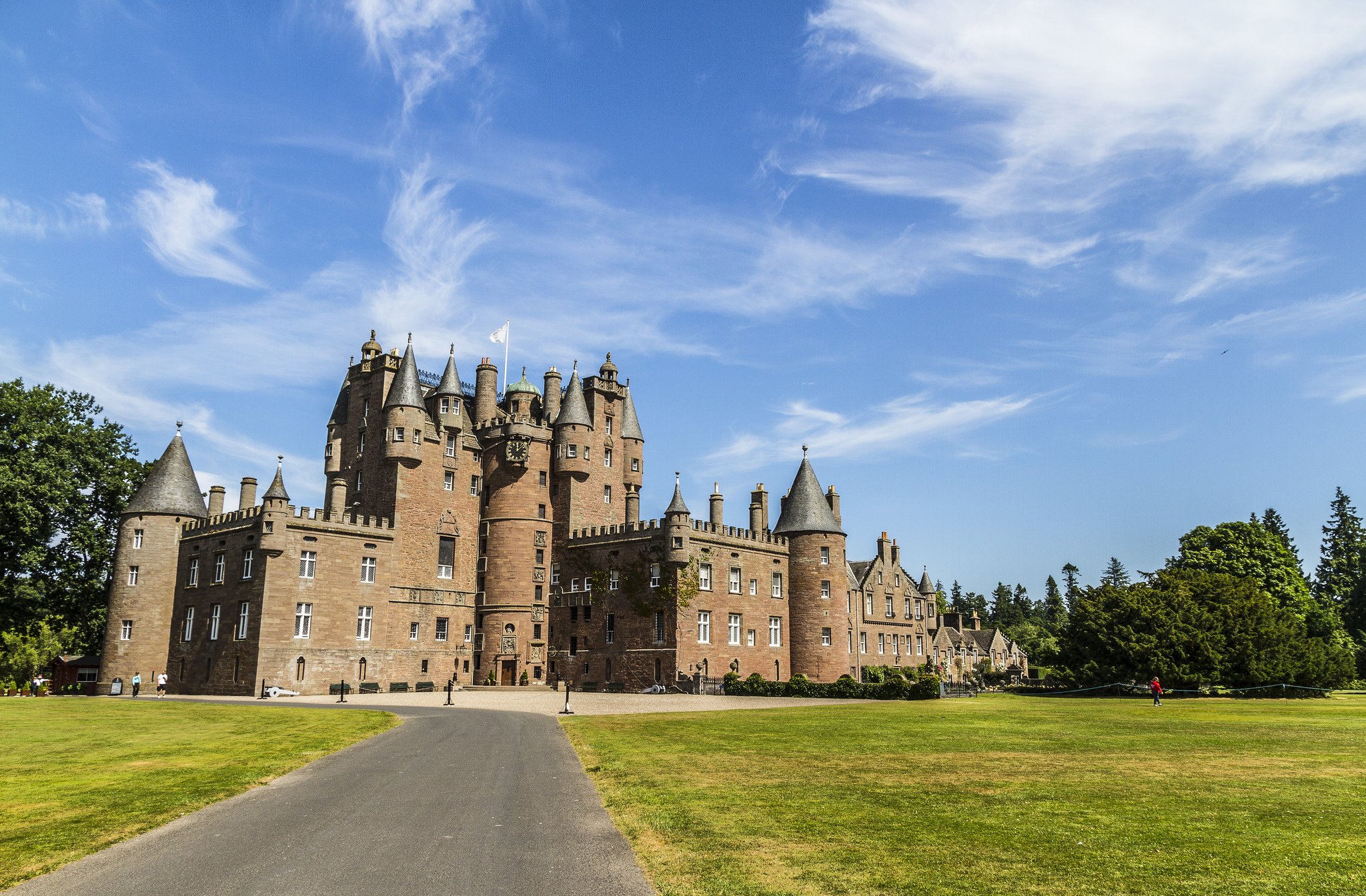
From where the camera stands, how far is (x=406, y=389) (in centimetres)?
6706

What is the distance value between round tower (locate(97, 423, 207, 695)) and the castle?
0.39 feet

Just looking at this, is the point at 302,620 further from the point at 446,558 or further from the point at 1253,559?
the point at 1253,559

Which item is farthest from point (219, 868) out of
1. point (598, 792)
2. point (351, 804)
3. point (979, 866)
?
point (979, 866)

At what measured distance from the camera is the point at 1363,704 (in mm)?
45688

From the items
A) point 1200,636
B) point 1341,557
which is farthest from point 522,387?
point 1341,557

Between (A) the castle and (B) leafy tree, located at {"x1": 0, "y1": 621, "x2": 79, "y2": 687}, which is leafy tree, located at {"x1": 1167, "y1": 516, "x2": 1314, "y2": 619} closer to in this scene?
(A) the castle

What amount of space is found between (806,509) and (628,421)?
16.9 m

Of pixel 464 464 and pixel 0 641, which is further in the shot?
pixel 464 464

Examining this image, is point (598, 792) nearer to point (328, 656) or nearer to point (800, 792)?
point (800, 792)

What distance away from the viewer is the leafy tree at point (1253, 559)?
76.6m

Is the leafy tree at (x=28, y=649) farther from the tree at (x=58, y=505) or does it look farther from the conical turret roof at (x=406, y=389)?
the conical turret roof at (x=406, y=389)

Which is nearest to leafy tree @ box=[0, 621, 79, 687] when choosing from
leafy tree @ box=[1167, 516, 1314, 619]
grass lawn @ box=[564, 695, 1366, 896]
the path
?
grass lawn @ box=[564, 695, 1366, 896]

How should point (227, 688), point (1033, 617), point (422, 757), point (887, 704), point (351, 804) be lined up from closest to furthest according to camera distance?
1. point (351, 804)
2. point (422, 757)
3. point (887, 704)
4. point (227, 688)
5. point (1033, 617)

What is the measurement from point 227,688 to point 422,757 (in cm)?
4303
